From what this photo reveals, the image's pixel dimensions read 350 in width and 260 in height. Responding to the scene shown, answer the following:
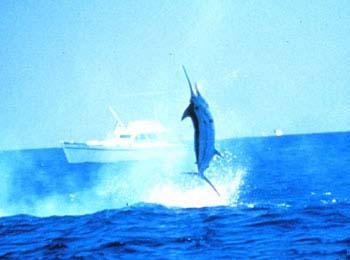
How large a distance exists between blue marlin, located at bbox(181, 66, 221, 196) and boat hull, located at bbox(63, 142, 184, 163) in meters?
83.9

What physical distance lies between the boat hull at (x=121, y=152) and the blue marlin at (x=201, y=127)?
275 ft

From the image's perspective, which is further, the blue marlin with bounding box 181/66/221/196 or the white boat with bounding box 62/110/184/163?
the white boat with bounding box 62/110/184/163

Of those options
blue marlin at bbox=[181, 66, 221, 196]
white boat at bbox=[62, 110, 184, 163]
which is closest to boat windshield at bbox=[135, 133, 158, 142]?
white boat at bbox=[62, 110, 184, 163]

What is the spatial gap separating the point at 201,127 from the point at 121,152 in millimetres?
86929

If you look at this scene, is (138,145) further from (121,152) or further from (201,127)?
(201,127)

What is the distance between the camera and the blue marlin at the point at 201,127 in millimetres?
11328

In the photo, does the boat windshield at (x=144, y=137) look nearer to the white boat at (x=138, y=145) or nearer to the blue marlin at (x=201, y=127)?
the white boat at (x=138, y=145)

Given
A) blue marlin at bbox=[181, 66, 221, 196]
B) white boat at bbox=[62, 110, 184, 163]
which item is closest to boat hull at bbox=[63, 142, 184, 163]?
white boat at bbox=[62, 110, 184, 163]

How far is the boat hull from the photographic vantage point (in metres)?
97.3

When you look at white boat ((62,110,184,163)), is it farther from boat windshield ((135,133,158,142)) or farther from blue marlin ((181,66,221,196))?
blue marlin ((181,66,221,196))

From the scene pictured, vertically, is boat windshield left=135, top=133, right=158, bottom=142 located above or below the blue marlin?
above

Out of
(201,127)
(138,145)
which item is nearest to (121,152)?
(138,145)

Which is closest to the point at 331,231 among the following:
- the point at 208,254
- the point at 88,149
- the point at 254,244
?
the point at 254,244

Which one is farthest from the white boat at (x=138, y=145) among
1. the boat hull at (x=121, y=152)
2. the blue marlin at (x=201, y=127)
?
the blue marlin at (x=201, y=127)
